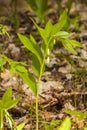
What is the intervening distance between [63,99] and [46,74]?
388 millimetres

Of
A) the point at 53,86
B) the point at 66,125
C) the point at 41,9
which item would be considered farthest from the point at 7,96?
the point at 41,9

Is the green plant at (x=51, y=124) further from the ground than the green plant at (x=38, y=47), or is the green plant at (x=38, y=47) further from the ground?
Result: the green plant at (x=38, y=47)

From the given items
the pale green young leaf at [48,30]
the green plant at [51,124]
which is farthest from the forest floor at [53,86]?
the pale green young leaf at [48,30]

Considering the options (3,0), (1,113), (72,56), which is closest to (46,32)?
(1,113)

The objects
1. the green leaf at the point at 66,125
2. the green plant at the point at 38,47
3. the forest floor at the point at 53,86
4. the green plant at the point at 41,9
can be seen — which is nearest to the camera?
the green leaf at the point at 66,125

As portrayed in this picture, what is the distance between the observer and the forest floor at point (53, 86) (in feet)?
6.96

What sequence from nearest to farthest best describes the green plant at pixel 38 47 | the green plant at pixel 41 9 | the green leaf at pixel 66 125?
the green leaf at pixel 66 125 → the green plant at pixel 38 47 → the green plant at pixel 41 9

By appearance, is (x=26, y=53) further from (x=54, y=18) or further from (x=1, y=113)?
(x=1, y=113)

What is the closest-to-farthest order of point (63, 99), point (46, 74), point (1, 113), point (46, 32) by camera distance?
point (1, 113)
point (46, 32)
point (63, 99)
point (46, 74)

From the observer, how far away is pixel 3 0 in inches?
162

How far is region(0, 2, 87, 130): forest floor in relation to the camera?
212 centimetres

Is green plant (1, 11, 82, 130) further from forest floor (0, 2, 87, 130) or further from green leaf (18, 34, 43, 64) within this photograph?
forest floor (0, 2, 87, 130)

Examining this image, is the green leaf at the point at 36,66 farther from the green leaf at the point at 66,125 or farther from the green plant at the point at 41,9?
the green plant at the point at 41,9

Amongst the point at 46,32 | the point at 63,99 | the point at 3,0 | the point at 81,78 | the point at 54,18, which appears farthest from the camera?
the point at 3,0
